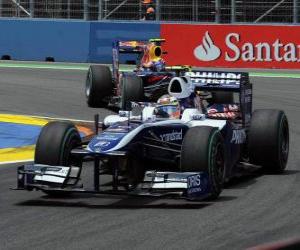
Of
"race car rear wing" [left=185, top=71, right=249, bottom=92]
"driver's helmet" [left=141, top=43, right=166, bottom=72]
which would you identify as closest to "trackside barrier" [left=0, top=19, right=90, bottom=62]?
"driver's helmet" [left=141, top=43, right=166, bottom=72]

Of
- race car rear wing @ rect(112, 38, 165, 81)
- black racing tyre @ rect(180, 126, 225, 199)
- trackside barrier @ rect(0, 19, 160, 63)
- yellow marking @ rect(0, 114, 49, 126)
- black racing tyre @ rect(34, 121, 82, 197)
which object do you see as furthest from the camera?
trackside barrier @ rect(0, 19, 160, 63)

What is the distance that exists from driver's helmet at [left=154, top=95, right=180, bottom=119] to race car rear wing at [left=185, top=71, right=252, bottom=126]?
74cm

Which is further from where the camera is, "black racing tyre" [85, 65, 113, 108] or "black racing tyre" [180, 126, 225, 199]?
"black racing tyre" [85, 65, 113, 108]

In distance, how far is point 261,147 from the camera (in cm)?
955

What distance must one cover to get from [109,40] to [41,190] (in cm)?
1995

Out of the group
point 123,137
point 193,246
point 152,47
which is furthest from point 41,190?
point 152,47

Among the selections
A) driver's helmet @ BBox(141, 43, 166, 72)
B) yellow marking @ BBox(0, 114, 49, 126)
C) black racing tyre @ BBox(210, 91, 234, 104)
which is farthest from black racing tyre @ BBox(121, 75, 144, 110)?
black racing tyre @ BBox(210, 91, 234, 104)

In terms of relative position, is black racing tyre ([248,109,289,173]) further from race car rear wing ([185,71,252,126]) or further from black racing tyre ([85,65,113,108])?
black racing tyre ([85,65,113,108])

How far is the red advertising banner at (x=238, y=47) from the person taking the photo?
26094mm

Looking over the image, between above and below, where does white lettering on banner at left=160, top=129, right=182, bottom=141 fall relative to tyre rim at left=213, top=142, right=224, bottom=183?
above

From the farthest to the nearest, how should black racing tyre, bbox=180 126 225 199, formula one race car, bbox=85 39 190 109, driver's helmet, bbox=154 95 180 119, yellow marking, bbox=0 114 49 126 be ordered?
1. formula one race car, bbox=85 39 190 109
2. yellow marking, bbox=0 114 49 126
3. driver's helmet, bbox=154 95 180 119
4. black racing tyre, bbox=180 126 225 199

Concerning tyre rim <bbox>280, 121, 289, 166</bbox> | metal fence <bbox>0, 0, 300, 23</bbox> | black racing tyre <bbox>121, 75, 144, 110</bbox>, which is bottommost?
tyre rim <bbox>280, 121, 289, 166</bbox>

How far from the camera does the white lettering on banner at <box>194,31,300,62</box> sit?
85.6 feet

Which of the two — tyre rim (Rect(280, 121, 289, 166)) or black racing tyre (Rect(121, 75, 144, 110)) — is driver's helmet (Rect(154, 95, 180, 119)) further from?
black racing tyre (Rect(121, 75, 144, 110))
